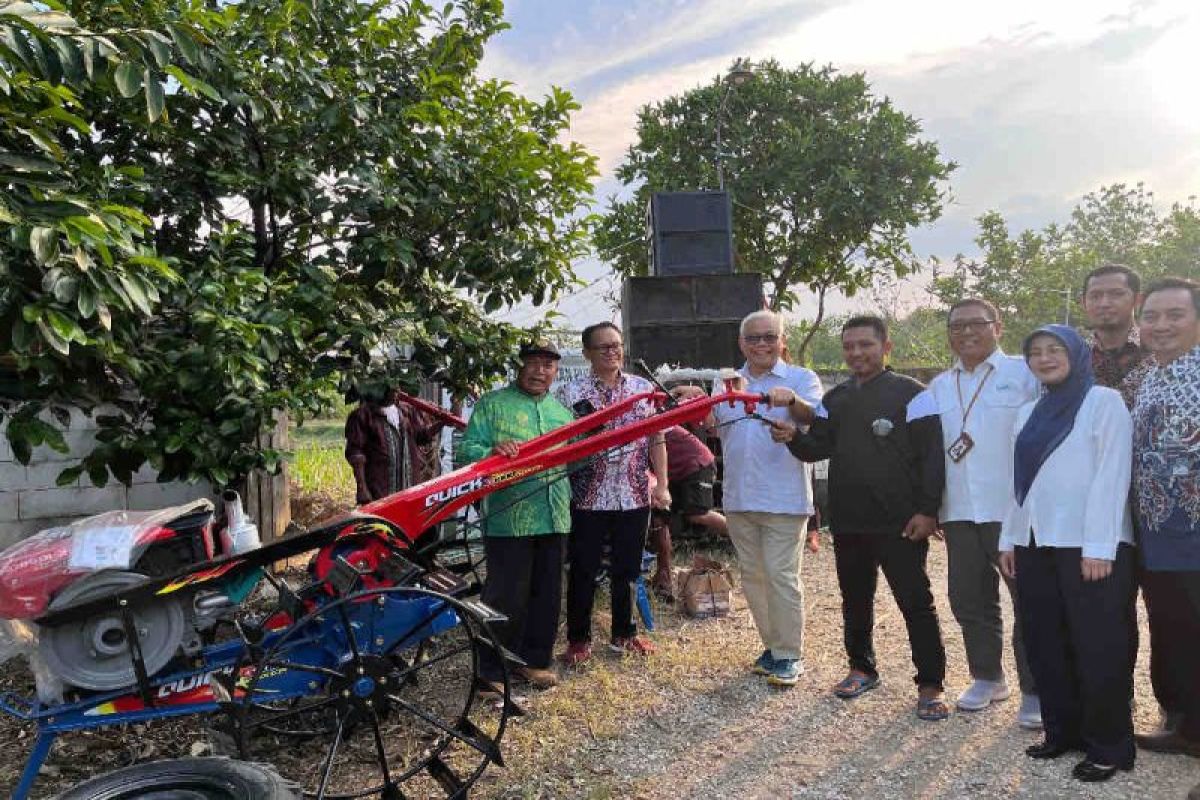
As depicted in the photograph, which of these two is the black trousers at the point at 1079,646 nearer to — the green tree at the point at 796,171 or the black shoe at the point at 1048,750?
the black shoe at the point at 1048,750

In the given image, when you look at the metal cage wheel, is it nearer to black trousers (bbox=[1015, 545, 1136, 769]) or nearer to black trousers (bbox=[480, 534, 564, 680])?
black trousers (bbox=[480, 534, 564, 680])

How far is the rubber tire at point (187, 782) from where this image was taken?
2551mm

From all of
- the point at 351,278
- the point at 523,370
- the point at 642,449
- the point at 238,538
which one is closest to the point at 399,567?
the point at 238,538

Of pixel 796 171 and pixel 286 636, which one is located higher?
pixel 796 171

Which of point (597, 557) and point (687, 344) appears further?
point (687, 344)

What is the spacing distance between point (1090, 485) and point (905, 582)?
3.10 feet

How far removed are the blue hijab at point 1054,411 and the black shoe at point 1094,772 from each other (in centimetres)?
99

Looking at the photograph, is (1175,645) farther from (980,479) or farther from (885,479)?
(885,479)

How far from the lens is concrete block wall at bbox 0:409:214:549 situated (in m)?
5.59

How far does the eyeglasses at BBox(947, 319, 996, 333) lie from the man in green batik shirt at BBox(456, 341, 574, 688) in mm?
1857

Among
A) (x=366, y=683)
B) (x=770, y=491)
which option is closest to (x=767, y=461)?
(x=770, y=491)

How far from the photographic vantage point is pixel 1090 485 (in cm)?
308

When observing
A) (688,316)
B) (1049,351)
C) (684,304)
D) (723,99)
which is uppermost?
(723,99)

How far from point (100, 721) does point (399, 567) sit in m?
1.06
